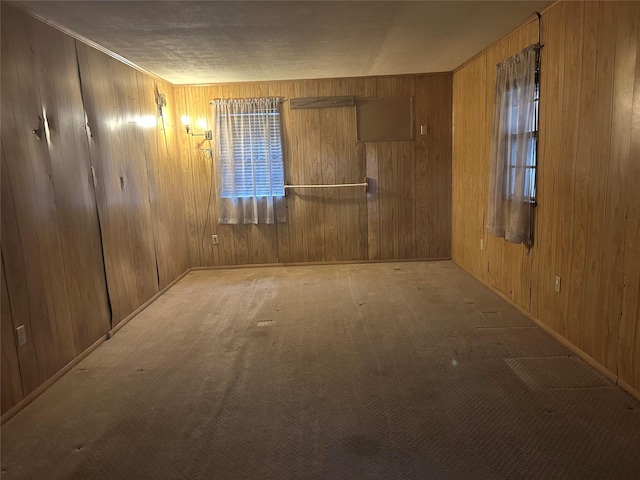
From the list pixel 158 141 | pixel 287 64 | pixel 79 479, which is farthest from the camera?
pixel 158 141

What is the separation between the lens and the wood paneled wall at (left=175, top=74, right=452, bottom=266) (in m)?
5.40

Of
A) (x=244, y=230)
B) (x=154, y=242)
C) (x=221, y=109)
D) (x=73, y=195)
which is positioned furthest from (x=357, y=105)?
(x=73, y=195)

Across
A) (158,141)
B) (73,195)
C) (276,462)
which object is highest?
(158,141)

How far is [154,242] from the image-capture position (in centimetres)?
457

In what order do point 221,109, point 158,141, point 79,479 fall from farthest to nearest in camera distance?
1. point 221,109
2. point 158,141
3. point 79,479

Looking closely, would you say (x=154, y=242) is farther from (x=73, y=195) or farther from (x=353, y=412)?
(x=353, y=412)

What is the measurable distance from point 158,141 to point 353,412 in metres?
3.75

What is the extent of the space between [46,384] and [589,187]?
11.6ft

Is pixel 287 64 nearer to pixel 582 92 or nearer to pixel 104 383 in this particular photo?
pixel 582 92

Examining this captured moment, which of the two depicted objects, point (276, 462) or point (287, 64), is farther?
point (287, 64)

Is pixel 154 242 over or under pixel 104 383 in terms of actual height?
over

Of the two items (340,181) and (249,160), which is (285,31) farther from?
(340,181)

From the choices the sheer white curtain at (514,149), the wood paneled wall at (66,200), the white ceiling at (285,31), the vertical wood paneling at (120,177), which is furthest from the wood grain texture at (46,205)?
the sheer white curtain at (514,149)

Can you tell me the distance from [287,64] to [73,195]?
2.48 metres
